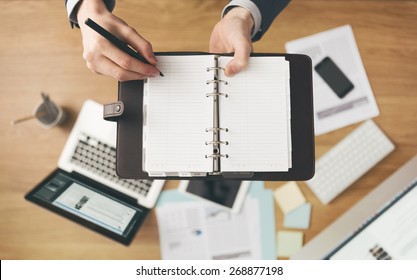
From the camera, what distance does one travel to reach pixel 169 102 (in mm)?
766

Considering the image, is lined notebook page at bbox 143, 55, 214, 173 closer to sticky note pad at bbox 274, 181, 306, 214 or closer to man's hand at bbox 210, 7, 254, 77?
man's hand at bbox 210, 7, 254, 77

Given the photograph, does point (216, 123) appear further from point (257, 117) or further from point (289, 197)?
point (289, 197)

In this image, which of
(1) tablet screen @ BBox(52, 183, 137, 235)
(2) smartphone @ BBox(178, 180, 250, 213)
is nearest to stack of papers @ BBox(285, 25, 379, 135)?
(2) smartphone @ BBox(178, 180, 250, 213)

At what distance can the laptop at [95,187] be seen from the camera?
39.9 inches

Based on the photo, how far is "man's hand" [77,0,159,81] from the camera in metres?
0.77

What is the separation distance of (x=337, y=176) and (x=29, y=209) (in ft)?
3.00

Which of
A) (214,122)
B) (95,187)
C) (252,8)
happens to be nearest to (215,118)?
(214,122)

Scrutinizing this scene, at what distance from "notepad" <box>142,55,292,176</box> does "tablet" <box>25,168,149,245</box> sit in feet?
1.08

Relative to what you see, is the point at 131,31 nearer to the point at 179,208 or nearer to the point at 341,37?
the point at 179,208

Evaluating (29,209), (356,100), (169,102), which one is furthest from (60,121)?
(356,100)

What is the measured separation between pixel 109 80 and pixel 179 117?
1.70 ft

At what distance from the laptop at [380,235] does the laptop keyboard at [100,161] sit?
0.51 metres

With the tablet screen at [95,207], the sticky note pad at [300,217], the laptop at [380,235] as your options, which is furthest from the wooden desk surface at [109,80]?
the laptop at [380,235]

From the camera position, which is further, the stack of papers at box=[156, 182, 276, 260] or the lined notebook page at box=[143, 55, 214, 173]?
the stack of papers at box=[156, 182, 276, 260]
